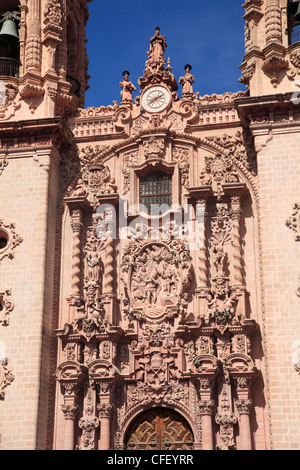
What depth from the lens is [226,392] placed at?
18.8m

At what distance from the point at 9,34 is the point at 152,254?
25.4ft

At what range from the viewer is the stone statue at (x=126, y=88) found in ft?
73.1

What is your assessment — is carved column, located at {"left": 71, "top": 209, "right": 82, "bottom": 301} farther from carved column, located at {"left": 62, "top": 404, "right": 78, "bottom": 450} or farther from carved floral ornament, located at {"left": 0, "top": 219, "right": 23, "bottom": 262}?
carved column, located at {"left": 62, "top": 404, "right": 78, "bottom": 450}

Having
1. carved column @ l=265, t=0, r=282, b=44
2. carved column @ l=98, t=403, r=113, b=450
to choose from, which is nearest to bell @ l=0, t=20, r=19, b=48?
carved column @ l=265, t=0, r=282, b=44

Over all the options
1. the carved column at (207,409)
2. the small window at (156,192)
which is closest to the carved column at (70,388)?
the carved column at (207,409)

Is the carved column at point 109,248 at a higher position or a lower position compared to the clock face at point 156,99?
lower

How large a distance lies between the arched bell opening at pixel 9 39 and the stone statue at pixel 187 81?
15.5ft

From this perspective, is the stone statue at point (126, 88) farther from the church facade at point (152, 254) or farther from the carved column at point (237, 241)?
the carved column at point (237, 241)

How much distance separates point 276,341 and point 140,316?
340 cm

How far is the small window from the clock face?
5.71 ft

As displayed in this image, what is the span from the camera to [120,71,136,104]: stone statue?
22281 mm

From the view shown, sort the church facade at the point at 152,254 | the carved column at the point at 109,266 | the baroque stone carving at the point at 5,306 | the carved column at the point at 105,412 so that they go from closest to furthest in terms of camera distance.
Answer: the church facade at the point at 152,254
the carved column at the point at 105,412
the baroque stone carving at the point at 5,306
the carved column at the point at 109,266

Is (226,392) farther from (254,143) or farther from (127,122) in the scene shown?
(127,122)
